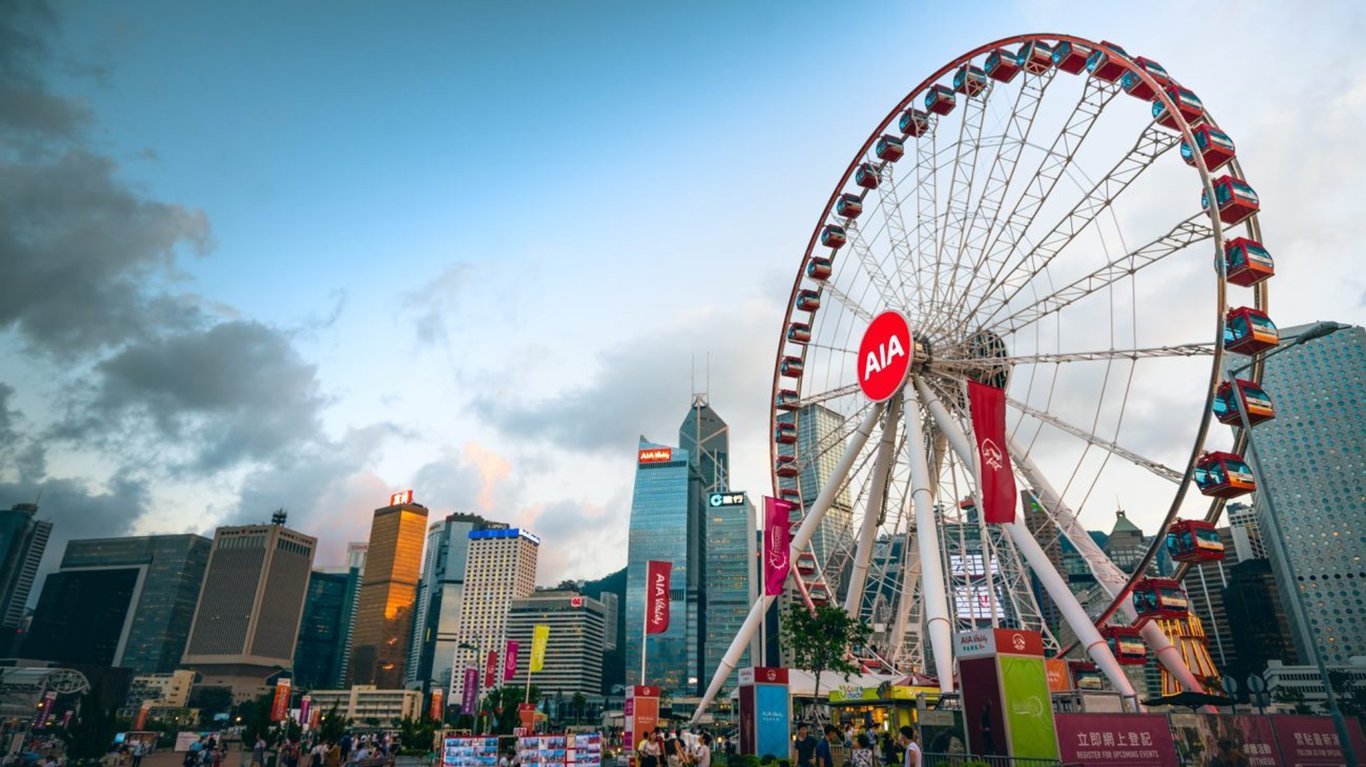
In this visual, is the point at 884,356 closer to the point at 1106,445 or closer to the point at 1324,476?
the point at 1106,445

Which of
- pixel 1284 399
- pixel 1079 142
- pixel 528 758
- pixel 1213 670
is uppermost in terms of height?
pixel 1284 399

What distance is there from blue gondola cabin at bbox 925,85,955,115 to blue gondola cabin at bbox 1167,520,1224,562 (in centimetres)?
2094

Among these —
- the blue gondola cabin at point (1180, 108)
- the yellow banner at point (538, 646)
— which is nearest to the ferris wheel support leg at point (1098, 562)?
the blue gondola cabin at point (1180, 108)

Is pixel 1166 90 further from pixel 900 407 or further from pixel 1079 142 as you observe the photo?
pixel 900 407

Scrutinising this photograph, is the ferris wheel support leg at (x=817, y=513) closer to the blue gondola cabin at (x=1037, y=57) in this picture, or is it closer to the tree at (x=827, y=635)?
the tree at (x=827, y=635)

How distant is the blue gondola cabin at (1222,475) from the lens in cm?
2556

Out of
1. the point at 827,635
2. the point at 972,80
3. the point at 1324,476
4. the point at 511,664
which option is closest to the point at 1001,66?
the point at 972,80

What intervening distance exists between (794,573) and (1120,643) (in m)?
16.9

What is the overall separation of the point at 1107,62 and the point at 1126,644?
21761 mm

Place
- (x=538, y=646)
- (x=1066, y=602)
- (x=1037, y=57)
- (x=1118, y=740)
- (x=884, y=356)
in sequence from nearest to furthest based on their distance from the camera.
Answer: (x=1118, y=740) → (x=1066, y=602) → (x=1037, y=57) → (x=884, y=356) → (x=538, y=646)

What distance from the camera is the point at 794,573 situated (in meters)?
42.7

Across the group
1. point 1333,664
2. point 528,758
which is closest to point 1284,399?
point 1333,664

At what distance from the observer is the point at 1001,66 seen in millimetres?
34844

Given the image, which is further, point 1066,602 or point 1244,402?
point 1066,602
